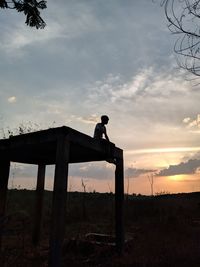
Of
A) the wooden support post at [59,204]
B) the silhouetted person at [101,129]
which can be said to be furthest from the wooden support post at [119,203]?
the wooden support post at [59,204]

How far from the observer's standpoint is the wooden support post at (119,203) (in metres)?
11.1

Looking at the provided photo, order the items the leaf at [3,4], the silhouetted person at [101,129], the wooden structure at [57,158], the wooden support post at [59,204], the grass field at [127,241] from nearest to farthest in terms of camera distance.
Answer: the leaf at [3,4] < the wooden support post at [59,204] < the wooden structure at [57,158] < the grass field at [127,241] < the silhouetted person at [101,129]

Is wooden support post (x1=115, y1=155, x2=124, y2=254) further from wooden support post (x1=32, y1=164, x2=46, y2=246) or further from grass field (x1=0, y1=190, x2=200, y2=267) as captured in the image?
wooden support post (x1=32, y1=164, x2=46, y2=246)

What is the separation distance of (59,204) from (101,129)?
3.17 m

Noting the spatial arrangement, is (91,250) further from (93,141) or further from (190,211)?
(190,211)

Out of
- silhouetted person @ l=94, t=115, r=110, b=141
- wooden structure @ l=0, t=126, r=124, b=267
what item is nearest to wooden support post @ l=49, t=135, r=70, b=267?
wooden structure @ l=0, t=126, r=124, b=267

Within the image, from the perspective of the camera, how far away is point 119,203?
37.5ft

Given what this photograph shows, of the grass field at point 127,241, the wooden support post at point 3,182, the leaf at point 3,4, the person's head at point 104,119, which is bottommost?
the grass field at point 127,241

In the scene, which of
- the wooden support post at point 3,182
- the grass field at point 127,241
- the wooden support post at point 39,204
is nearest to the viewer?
the grass field at point 127,241

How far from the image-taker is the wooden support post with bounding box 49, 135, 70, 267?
8.07m

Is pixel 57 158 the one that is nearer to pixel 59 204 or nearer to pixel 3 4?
pixel 59 204

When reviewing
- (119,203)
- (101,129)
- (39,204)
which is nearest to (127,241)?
(119,203)

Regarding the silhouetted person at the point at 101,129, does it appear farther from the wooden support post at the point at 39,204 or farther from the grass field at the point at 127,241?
the wooden support post at the point at 39,204

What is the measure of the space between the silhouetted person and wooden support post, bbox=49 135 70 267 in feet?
6.54
